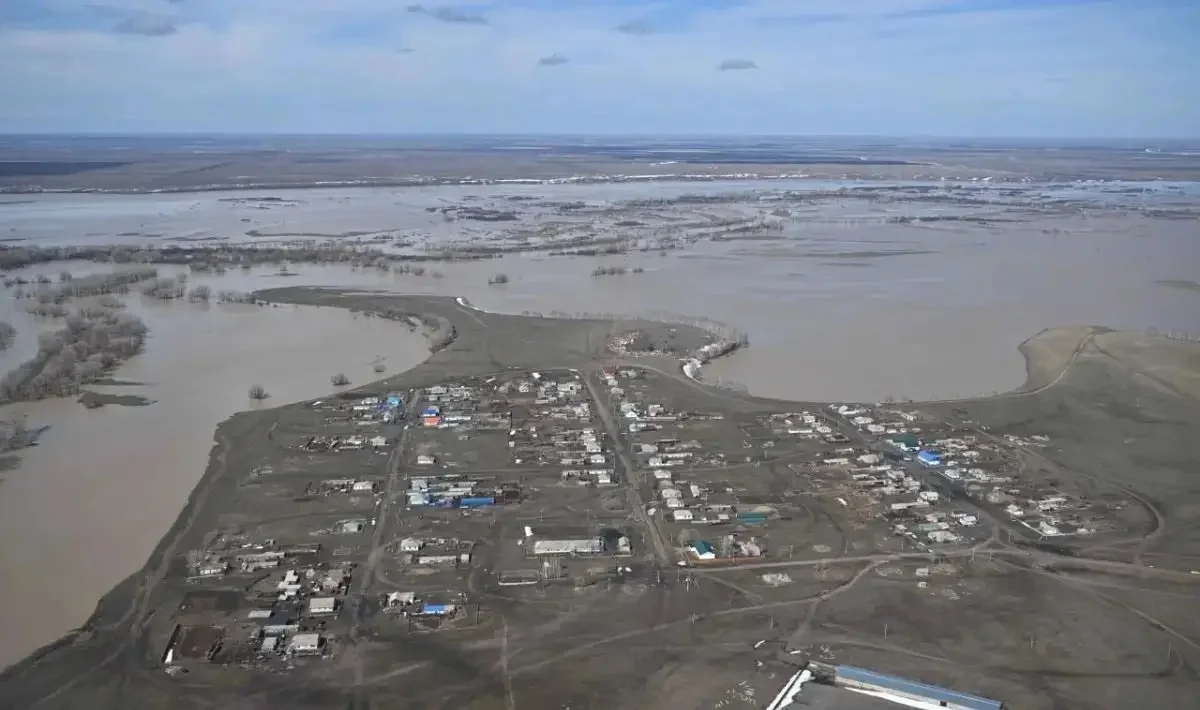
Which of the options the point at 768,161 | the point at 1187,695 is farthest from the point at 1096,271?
the point at 768,161

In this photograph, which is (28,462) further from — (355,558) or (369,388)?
(355,558)

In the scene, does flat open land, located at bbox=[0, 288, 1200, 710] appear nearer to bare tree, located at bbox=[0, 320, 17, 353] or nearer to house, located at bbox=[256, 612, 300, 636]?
house, located at bbox=[256, 612, 300, 636]

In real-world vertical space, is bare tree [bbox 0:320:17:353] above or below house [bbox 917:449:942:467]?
above

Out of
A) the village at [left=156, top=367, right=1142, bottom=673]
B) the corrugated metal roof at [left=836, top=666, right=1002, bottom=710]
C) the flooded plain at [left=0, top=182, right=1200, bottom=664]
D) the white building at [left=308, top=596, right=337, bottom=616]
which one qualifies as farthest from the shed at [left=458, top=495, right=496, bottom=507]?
the corrugated metal roof at [left=836, top=666, right=1002, bottom=710]

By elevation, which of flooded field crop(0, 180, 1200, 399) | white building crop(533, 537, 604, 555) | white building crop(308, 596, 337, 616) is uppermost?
flooded field crop(0, 180, 1200, 399)

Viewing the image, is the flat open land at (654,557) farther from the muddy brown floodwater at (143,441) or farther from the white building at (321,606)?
the muddy brown floodwater at (143,441)

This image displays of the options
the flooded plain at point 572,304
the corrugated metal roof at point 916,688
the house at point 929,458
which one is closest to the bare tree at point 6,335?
the flooded plain at point 572,304

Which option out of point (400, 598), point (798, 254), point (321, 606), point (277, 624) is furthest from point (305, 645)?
point (798, 254)
